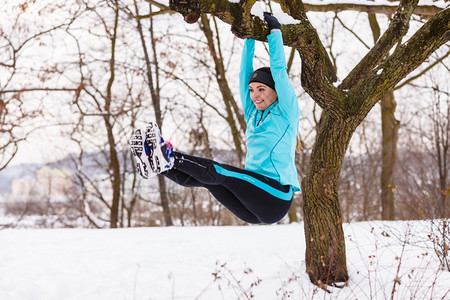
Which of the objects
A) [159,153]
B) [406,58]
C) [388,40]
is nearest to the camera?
[159,153]

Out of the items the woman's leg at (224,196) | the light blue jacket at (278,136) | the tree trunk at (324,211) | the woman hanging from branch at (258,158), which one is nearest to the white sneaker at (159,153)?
the woman hanging from branch at (258,158)

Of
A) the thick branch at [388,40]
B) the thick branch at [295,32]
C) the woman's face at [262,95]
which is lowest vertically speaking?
the woman's face at [262,95]

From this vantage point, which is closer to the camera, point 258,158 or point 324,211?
point 258,158

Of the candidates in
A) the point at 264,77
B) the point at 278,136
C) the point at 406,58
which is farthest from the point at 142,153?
the point at 406,58

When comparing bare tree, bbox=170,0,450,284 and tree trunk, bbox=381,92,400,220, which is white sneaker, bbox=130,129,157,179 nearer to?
bare tree, bbox=170,0,450,284

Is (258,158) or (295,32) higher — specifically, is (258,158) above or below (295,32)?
below

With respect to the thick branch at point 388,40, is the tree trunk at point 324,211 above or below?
below

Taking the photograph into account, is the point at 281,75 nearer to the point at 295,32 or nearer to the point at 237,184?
the point at 295,32

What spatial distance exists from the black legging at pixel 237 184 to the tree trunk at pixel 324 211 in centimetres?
140

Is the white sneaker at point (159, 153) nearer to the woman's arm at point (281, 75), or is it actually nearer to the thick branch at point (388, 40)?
the woman's arm at point (281, 75)

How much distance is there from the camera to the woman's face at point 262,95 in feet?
8.68

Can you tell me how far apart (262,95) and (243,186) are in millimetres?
730

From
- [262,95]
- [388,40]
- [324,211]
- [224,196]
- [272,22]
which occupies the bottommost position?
[324,211]

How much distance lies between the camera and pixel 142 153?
228cm
